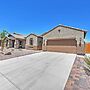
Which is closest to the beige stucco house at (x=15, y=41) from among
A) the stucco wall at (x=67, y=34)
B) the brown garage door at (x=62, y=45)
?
the stucco wall at (x=67, y=34)

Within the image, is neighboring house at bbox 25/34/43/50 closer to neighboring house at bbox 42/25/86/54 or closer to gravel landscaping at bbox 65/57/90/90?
neighboring house at bbox 42/25/86/54

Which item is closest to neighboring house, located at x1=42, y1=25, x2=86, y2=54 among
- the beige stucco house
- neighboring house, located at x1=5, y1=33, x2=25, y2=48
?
the beige stucco house

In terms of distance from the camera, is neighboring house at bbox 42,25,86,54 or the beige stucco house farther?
the beige stucco house

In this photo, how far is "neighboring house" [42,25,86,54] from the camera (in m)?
19.0

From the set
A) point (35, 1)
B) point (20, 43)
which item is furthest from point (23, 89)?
point (20, 43)

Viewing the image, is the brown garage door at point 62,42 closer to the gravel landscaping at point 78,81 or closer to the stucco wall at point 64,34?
the stucco wall at point 64,34

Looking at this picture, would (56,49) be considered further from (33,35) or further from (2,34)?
(2,34)

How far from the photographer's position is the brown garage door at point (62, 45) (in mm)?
19962

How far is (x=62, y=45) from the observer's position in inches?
845

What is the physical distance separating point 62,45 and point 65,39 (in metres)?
1.46

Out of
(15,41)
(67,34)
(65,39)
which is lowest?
(15,41)

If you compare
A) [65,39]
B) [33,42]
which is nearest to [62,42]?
[65,39]

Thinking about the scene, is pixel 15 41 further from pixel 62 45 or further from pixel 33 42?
pixel 62 45

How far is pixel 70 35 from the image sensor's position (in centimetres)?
2020
